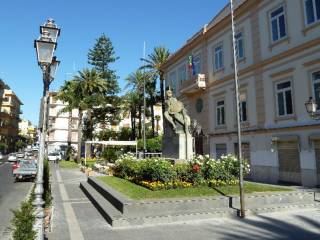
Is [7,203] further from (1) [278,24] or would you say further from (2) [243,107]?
(1) [278,24]

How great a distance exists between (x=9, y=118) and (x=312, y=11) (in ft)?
331

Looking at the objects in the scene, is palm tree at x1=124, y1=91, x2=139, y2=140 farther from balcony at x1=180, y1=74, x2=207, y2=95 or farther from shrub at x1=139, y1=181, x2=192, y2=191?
shrub at x1=139, y1=181, x2=192, y2=191

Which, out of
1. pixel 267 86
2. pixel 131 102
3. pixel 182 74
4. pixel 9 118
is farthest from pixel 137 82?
pixel 9 118

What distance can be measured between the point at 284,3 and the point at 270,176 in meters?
10.6

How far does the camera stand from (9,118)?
4063 inches

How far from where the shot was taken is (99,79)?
175 ft

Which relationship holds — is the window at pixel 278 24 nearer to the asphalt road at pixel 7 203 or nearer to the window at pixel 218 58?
the window at pixel 218 58

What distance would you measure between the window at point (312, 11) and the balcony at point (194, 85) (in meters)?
11.8

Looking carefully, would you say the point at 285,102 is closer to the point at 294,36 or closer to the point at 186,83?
the point at 294,36

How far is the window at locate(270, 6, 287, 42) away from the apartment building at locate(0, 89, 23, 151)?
292ft

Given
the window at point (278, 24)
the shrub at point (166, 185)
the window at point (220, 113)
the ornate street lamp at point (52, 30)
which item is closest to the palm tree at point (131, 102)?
the window at point (220, 113)

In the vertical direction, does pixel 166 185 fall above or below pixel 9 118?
below

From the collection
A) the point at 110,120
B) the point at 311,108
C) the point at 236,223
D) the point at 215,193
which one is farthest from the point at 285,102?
the point at 110,120

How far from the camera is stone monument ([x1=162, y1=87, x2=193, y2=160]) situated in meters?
16.9
